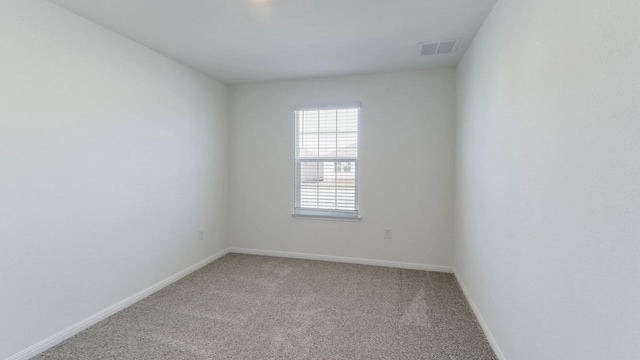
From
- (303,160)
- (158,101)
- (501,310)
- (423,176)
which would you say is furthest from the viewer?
(303,160)

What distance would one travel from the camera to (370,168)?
3.59 metres

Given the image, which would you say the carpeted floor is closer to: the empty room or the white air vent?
the empty room

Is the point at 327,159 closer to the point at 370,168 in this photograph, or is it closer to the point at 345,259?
the point at 370,168

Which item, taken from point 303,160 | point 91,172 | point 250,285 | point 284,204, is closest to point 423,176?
point 303,160

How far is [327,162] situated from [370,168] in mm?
608

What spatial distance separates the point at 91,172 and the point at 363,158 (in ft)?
9.23

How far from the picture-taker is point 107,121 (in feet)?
7.88

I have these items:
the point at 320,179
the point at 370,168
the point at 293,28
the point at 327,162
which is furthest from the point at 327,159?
the point at 293,28

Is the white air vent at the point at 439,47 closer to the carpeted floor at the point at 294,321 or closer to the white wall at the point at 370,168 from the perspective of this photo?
the white wall at the point at 370,168

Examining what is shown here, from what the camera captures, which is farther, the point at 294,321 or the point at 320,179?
the point at 320,179

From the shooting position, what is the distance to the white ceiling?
204cm

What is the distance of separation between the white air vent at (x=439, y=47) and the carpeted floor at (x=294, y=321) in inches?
97.4

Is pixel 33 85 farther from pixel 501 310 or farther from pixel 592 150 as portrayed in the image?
pixel 501 310

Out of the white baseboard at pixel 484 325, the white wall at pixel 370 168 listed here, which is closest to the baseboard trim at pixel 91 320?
the white wall at pixel 370 168
